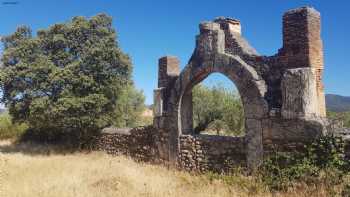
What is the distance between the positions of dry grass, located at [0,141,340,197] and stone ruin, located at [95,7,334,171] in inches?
32.6

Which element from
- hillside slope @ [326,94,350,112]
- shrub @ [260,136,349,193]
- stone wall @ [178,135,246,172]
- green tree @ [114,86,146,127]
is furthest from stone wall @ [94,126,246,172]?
hillside slope @ [326,94,350,112]

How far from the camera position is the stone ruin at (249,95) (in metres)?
7.63

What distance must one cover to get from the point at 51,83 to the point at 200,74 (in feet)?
25.1

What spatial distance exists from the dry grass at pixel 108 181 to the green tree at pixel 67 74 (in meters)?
2.54

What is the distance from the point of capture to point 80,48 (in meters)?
15.4

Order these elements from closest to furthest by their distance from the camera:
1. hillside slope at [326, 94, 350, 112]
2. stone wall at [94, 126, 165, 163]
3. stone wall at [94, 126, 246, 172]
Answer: stone wall at [94, 126, 246, 172] < stone wall at [94, 126, 165, 163] < hillside slope at [326, 94, 350, 112]

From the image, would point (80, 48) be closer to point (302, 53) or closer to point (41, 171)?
point (41, 171)

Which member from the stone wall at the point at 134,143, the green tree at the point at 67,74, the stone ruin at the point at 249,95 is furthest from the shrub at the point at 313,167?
the green tree at the point at 67,74

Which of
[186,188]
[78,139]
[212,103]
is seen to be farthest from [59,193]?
[212,103]

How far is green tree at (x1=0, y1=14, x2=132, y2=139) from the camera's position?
1421 cm

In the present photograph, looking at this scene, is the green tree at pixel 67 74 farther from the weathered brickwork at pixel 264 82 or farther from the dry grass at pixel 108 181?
the weathered brickwork at pixel 264 82

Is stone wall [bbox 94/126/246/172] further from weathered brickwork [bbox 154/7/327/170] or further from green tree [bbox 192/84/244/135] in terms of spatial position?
green tree [bbox 192/84/244/135]

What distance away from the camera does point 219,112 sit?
1891cm

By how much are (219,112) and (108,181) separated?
11439 mm
